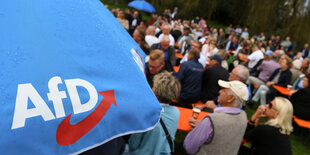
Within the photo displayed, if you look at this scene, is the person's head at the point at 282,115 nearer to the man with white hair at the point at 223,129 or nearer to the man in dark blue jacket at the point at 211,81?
the man with white hair at the point at 223,129

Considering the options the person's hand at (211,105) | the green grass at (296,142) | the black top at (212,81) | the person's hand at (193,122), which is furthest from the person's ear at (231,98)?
the black top at (212,81)

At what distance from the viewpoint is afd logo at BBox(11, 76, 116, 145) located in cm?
92

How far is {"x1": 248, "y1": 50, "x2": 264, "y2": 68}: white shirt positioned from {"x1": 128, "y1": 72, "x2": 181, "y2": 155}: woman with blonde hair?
5.85 m

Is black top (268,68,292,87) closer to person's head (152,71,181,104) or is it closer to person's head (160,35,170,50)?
person's head (160,35,170,50)

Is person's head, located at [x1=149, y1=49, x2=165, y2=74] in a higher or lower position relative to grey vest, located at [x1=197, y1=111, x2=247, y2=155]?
higher

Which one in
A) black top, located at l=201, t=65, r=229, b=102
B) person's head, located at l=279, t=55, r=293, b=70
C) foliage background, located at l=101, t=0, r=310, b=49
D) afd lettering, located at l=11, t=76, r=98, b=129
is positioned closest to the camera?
afd lettering, located at l=11, t=76, r=98, b=129

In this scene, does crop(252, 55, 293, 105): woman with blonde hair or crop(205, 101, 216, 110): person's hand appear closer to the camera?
crop(205, 101, 216, 110): person's hand

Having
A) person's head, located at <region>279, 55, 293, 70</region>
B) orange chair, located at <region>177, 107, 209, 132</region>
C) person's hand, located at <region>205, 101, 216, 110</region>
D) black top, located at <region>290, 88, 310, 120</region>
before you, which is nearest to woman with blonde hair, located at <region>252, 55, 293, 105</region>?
person's head, located at <region>279, 55, 293, 70</region>

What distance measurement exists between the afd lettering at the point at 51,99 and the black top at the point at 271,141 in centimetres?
261

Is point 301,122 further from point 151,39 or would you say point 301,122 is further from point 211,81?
point 151,39

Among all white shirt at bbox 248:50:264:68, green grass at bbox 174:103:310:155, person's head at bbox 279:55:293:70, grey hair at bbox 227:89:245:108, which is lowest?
green grass at bbox 174:103:310:155

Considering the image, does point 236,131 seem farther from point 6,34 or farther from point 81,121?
point 6,34

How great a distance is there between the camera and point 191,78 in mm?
4328

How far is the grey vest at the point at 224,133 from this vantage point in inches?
93.7
